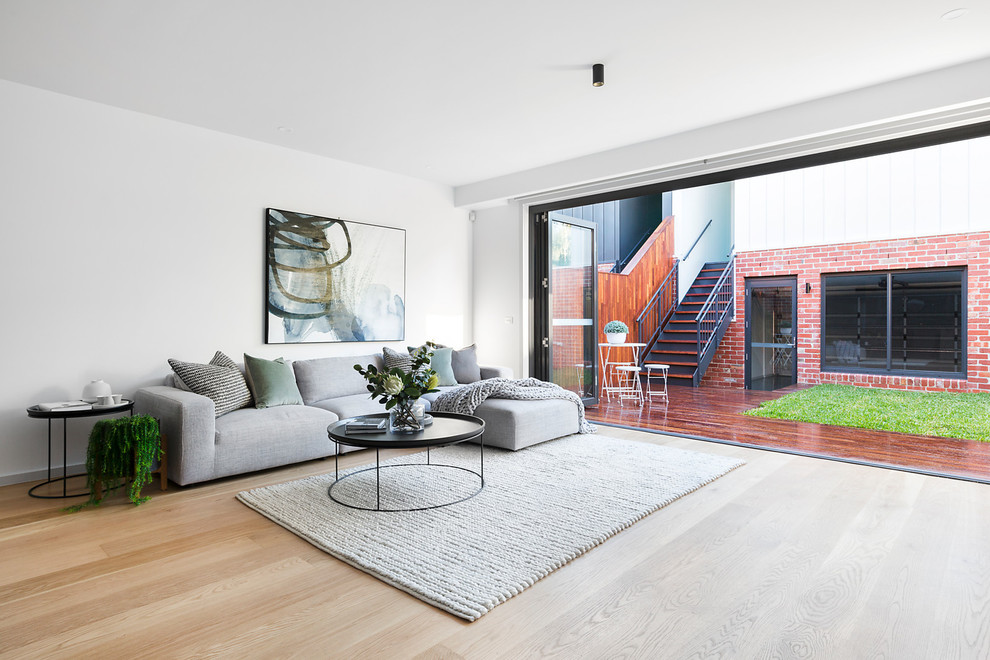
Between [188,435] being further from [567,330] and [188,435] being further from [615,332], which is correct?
[615,332]

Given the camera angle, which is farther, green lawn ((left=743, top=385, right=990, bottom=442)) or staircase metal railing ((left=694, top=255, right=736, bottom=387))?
staircase metal railing ((left=694, top=255, right=736, bottom=387))

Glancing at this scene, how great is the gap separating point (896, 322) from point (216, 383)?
8375 mm

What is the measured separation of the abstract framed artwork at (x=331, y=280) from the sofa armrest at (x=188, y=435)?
4.59 ft

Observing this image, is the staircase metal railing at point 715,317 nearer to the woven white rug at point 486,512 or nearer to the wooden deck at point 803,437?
the wooden deck at point 803,437

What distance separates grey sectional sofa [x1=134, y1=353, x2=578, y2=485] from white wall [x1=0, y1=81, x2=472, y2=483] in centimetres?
45

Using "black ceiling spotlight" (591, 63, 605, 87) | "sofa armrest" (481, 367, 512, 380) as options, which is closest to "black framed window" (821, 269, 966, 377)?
"sofa armrest" (481, 367, 512, 380)

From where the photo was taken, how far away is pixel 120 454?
10.3ft

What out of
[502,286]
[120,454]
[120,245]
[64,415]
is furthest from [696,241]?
[64,415]

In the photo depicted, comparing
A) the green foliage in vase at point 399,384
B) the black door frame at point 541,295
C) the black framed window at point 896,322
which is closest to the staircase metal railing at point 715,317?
the black framed window at point 896,322

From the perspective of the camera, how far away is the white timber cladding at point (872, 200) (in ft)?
22.4

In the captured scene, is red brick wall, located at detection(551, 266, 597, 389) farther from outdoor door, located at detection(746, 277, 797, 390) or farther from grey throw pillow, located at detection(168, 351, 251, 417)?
outdoor door, located at detection(746, 277, 797, 390)

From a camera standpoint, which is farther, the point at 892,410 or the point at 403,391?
the point at 892,410

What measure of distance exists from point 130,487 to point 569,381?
4.38 metres

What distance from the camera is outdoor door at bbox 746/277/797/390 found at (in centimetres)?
843
